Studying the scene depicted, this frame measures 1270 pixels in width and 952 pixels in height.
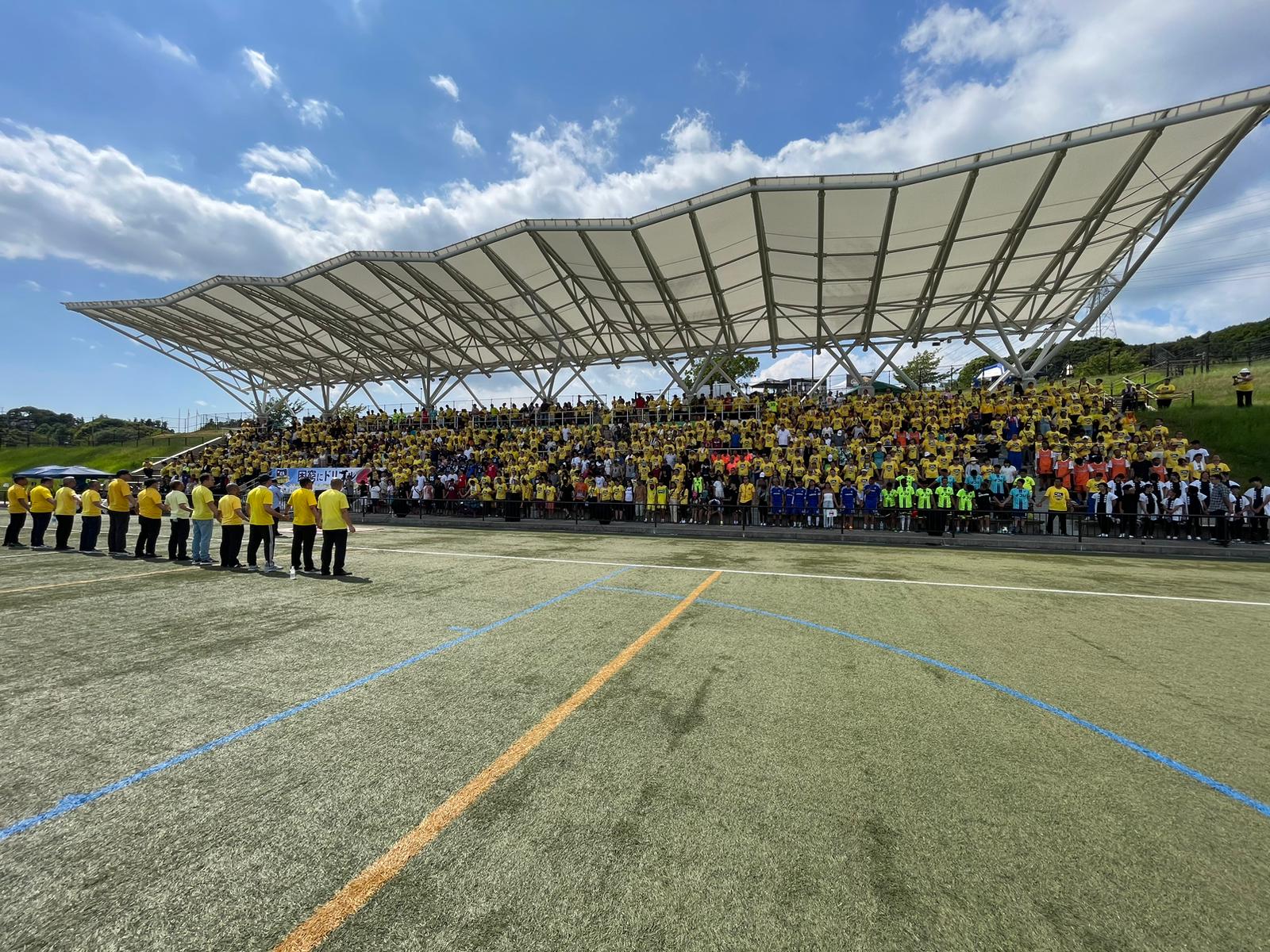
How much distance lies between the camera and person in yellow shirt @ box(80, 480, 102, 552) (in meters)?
11.3

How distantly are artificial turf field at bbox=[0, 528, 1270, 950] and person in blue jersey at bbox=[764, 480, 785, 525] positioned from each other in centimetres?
924

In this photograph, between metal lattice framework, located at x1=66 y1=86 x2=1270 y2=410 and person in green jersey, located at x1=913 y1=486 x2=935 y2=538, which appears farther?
metal lattice framework, located at x1=66 y1=86 x2=1270 y2=410

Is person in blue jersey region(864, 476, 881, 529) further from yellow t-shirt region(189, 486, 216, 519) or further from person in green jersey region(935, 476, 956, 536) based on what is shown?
yellow t-shirt region(189, 486, 216, 519)

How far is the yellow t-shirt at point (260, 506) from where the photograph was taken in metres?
9.37

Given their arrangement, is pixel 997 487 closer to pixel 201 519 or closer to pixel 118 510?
pixel 201 519

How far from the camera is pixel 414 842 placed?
2.46 meters

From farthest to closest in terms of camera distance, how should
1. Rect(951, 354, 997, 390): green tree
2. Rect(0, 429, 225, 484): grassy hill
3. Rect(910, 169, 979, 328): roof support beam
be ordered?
1. Rect(951, 354, 997, 390): green tree
2. Rect(0, 429, 225, 484): grassy hill
3. Rect(910, 169, 979, 328): roof support beam

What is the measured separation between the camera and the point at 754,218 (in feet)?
68.7

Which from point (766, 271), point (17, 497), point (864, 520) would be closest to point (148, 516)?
point (17, 497)

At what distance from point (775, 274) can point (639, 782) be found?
1026 inches

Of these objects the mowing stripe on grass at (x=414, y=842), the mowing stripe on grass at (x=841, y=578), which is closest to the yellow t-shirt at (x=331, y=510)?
the mowing stripe on grass at (x=841, y=578)

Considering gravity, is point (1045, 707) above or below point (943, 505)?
below

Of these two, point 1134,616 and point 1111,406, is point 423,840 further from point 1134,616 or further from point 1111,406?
point 1111,406

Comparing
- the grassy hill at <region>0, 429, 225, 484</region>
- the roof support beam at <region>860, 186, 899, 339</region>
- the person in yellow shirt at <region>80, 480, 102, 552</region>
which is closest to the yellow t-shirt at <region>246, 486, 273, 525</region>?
the person in yellow shirt at <region>80, 480, 102, 552</region>
